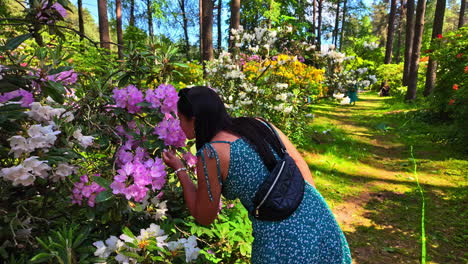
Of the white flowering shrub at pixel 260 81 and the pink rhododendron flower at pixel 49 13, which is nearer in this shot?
the pink rhododendron flower at pixel 49 13

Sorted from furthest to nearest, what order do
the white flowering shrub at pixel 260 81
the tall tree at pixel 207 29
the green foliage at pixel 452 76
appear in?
the tall tree at pixel 207 29
the green foliage at pixel 452 76
the white flowering shrub at pixel 260 81

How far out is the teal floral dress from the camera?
137cm

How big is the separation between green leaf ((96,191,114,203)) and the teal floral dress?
1.38 ft

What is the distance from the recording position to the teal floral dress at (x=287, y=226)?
137cm

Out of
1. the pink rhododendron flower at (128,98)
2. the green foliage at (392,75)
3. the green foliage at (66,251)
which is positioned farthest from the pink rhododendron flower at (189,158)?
the green foliage at (392,75)

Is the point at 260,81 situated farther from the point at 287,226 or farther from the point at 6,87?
the point at 6,87

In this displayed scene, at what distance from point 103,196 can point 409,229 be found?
358 cm

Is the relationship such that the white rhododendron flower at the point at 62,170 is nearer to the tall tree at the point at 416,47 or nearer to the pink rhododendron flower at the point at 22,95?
the pink rhododendron flower at the point at 22,95

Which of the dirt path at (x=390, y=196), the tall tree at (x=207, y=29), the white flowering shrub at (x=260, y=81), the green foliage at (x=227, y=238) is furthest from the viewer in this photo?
the tall tree at (x=207, y=29)

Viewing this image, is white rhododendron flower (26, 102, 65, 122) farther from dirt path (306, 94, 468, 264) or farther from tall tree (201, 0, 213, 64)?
tall tree (201, 0, 213, 64)

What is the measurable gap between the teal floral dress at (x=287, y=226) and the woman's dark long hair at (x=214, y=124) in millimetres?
43

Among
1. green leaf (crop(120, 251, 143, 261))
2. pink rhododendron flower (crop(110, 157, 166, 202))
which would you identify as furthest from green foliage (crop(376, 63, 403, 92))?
green leaf (crop(120, 251, 143, 261))

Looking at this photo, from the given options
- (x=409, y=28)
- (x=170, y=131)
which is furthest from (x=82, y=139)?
(x=409, y=28)

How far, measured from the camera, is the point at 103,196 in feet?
3.58
